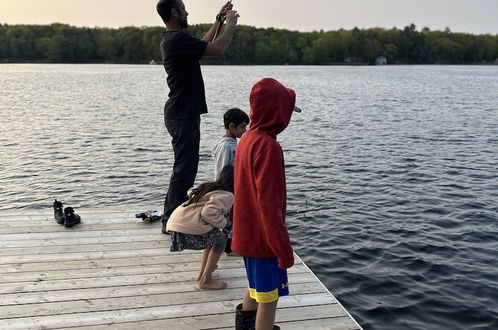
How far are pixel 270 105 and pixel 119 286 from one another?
7.92ft

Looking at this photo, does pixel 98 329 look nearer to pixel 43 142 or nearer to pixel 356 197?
pixel 356 197

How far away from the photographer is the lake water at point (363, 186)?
6.51 m

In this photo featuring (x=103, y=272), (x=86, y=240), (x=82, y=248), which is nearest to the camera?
(x=103, y=272)

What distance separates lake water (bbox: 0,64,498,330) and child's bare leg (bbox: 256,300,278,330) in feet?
9.78

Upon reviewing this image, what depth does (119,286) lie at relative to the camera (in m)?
4.28

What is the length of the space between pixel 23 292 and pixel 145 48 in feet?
360

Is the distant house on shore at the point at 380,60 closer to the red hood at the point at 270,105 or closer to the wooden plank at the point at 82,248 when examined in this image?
the wooden plank at the point at 82,248

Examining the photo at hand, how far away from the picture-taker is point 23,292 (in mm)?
4129

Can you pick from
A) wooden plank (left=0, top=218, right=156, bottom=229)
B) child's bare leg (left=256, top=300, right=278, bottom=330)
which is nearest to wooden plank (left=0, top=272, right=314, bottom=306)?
child's bare leg (left=256, top=300, right=278, bottom=330)

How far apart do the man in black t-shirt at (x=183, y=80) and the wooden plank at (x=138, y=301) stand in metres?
1.25

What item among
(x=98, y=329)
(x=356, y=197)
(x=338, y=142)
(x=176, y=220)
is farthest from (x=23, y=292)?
(x=338, y=142)

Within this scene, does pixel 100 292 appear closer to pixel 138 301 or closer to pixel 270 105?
pixel 138 301

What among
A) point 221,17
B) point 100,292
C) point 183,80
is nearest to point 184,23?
point 221,17

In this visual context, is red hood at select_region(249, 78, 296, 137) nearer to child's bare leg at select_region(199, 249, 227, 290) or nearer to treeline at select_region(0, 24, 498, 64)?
child's bare leg at select_region(199, 249, 227, 290)
